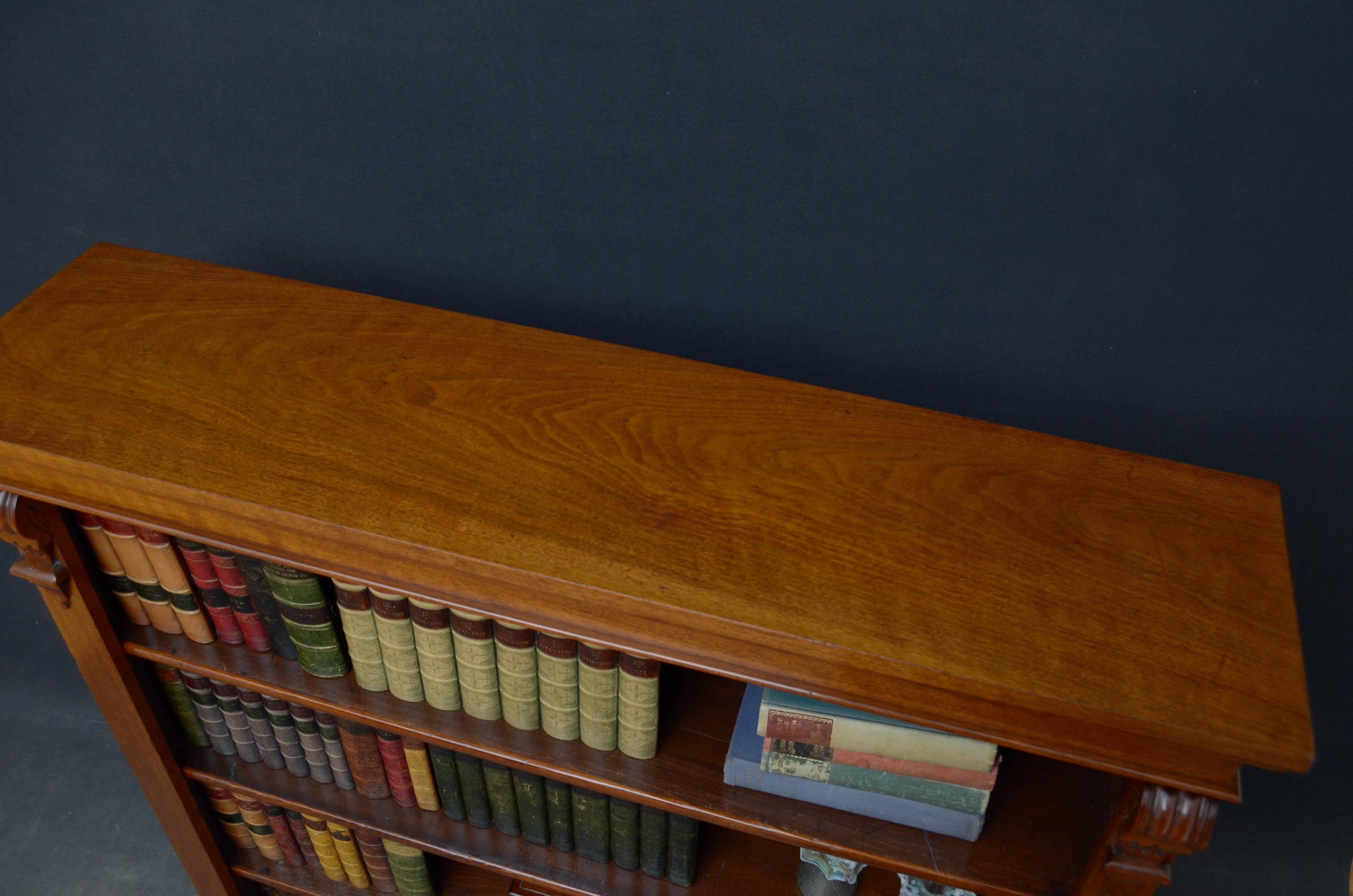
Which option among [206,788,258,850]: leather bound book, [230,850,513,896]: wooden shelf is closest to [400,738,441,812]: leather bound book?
→ [230,850,513,896]: wooden shelf

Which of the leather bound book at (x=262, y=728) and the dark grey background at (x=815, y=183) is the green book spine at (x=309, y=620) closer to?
the leather bound book at (x=262, y=728)

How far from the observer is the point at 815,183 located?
141 centimetres

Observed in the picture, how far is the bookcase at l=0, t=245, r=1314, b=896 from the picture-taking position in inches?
43.7

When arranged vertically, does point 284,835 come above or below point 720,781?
below

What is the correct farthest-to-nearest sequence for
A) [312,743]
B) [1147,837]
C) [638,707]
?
[312,743]
[638,707]
[1147,837]

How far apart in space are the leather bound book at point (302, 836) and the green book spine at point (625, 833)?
24.5 inches

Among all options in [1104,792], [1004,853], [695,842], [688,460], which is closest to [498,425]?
[688,460]

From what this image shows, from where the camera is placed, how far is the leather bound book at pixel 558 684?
1362 millimetres

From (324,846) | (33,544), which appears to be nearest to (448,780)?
(324,846)

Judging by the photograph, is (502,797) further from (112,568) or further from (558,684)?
(112,568)

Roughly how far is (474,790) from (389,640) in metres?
0.37

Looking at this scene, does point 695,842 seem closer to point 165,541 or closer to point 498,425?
point 498,425

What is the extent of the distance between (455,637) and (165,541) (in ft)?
1.50

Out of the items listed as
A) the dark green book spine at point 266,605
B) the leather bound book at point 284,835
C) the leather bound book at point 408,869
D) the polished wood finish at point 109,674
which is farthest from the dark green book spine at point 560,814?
the polished wood finish at point 109,674
